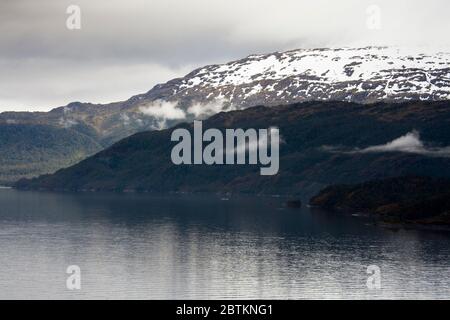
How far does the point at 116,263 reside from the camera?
614ft

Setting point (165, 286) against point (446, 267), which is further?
point (446, 267)

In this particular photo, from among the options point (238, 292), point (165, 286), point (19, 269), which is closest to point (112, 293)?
point (165, 286)

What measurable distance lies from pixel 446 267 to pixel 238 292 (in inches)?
2004

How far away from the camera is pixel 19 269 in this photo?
17738 cm
